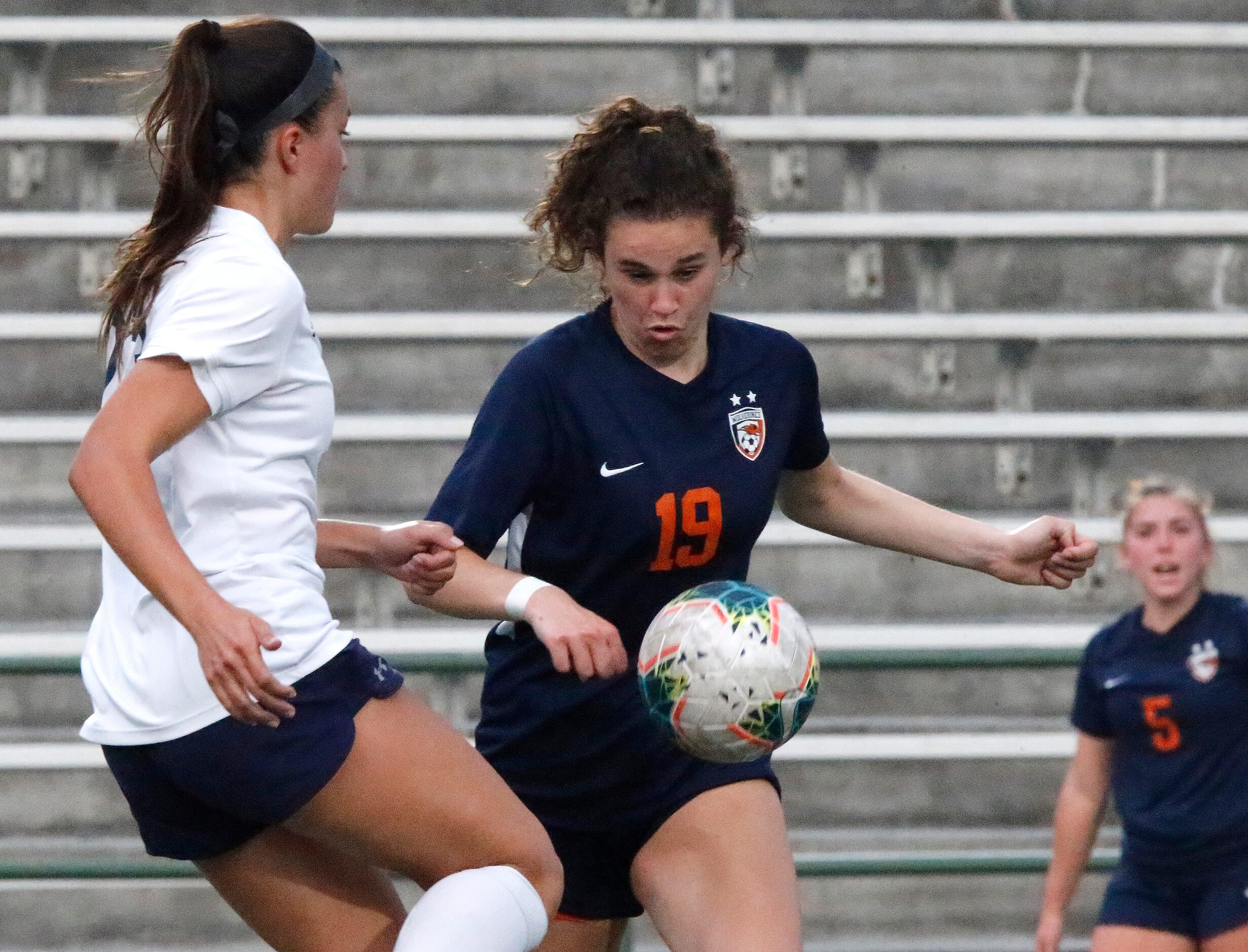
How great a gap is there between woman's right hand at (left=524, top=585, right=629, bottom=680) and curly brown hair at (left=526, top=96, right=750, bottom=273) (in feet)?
1.92

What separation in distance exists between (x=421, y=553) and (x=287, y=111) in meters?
0.60

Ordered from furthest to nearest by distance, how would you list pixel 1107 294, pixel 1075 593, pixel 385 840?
pixel 1107 294
pixel 1075 593
pixel 385 840

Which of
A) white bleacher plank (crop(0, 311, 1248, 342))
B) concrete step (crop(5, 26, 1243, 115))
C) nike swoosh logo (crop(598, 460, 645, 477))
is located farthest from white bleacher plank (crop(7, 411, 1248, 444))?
nike swoosh logo (crop(598, 460, 645, 477))

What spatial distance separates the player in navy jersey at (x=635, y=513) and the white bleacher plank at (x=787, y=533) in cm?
230

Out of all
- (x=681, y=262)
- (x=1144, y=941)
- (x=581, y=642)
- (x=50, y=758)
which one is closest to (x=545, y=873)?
(x=581, y=642)

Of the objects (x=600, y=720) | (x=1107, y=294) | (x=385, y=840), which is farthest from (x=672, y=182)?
(x=1107, y=294)

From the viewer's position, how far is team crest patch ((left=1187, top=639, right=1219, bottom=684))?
3855mm

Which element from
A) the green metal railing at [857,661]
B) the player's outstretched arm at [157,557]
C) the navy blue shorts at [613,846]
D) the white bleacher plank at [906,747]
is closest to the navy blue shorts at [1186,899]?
the green metal railing at [857,661]

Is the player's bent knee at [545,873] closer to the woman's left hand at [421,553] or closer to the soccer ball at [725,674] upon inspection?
the soccer ball at [725,674]

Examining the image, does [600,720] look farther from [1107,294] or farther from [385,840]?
[1107,294]

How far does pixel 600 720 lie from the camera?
256 centimetres

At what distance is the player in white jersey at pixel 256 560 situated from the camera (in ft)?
6.57

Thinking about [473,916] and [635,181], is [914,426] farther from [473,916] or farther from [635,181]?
[473,916]

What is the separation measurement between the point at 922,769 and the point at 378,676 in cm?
291
